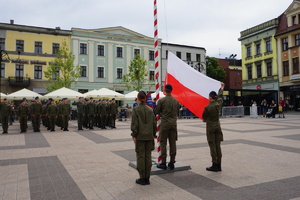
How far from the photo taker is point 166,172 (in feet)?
20.1

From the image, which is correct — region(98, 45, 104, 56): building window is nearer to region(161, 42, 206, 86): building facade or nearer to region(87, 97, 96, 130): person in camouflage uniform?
region(161, 42, 206, 86): building facade

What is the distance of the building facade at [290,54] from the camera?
3634 cm

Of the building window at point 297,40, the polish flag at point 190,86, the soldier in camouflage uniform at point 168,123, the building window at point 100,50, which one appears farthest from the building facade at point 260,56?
the soldier in camouflage uniform at point 168,123

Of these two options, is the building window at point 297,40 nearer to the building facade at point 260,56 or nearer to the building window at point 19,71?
the building facade at point 260,56

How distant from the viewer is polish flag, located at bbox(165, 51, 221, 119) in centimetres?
684

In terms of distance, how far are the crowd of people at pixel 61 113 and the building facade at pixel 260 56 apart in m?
30.4

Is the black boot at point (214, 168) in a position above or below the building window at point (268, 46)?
below

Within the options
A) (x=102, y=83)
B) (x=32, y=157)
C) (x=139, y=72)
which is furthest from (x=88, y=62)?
(x=32, y=157)

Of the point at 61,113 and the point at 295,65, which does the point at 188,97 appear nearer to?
the point at 61,113

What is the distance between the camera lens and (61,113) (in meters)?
16.4

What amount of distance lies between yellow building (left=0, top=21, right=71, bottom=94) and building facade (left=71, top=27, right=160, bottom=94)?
2.55 m

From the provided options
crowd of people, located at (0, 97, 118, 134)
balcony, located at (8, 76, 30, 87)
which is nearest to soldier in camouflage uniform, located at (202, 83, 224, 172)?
crowd of people, located at (0, 97, 118, 134)

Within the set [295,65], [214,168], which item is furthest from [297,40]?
[214,168]

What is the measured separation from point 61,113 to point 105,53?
2618 centimetres
